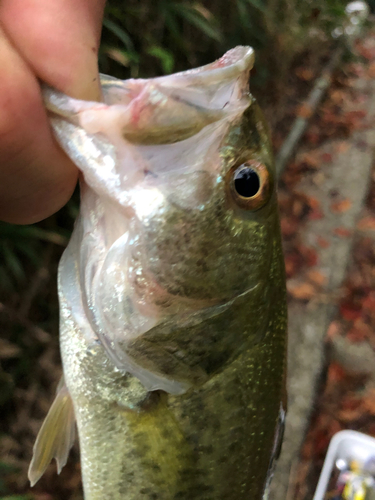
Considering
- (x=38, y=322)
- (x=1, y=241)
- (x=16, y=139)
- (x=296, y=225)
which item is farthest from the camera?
(x=296, y=225)

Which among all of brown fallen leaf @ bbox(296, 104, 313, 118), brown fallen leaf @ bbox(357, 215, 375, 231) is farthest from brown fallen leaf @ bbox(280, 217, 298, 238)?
brown fallen leaf @ bbox(296, 104, 313, 118)

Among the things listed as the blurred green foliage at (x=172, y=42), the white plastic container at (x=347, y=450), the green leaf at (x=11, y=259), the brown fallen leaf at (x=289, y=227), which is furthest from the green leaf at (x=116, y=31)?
the white plastic container at (x=347, y=450)

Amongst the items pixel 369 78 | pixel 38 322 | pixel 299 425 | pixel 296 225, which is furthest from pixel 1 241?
pixel 369 78

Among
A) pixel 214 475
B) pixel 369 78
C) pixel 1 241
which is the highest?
pixel 1 241

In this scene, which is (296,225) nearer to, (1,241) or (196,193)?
(1,241)

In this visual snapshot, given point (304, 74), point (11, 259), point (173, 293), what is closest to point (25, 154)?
point (173, 293)

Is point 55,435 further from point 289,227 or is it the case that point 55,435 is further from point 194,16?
point 289,227

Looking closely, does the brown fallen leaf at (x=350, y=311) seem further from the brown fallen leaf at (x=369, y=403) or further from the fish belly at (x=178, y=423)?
the fish belly at (x=178, y=423)
